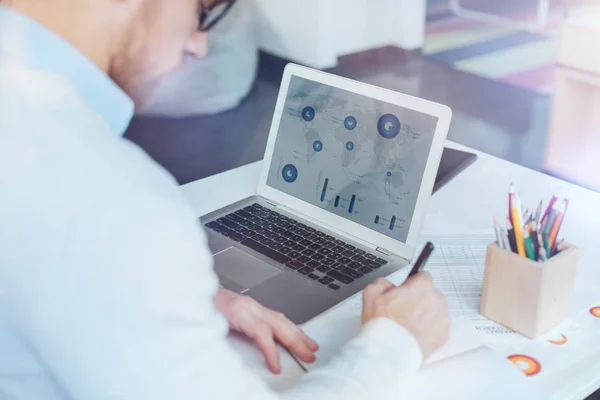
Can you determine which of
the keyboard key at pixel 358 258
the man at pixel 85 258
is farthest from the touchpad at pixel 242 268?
the man at pixel 85 258

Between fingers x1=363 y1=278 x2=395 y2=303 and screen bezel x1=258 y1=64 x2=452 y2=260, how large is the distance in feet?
0.50

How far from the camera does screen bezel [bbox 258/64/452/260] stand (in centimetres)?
89

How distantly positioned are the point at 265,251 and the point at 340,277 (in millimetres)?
126

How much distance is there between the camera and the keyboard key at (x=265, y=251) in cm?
91

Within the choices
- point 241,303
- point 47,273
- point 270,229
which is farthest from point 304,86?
point 47,273

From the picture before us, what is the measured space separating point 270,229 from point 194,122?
1.96 metres

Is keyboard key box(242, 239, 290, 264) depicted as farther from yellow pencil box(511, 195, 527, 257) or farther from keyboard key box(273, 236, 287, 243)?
yellow pencil box(511, 195, 527, 257)

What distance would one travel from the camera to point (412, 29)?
11.6 ft

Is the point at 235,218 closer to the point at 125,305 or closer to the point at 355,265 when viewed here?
the point at 355,265

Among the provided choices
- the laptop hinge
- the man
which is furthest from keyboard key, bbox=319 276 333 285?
the man

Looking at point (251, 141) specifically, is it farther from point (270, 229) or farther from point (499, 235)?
point (499, 235)

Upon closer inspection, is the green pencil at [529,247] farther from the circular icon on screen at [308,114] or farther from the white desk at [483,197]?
the circular icon on screen at [308,114]

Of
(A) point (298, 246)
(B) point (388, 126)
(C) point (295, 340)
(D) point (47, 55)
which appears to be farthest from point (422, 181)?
(D) point (47, 55)

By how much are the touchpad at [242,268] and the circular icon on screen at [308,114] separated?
0.75ft
